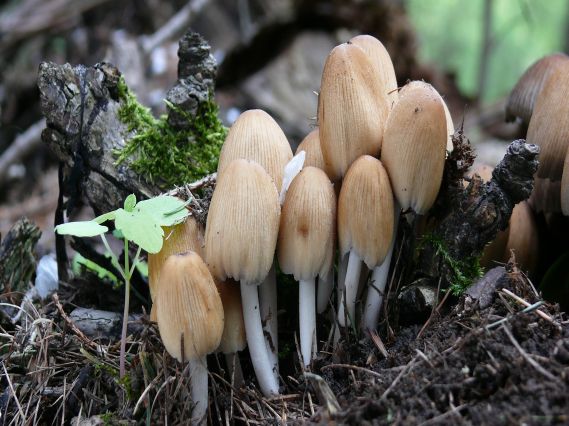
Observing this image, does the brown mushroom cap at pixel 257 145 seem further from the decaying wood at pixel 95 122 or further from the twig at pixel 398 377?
the twig at pixel 398 377

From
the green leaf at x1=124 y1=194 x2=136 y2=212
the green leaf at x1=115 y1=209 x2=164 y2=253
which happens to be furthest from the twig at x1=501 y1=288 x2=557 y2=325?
the green leaf at x1=124 y1=194 x2=136 y2=212

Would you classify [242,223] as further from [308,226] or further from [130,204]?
[130,204]

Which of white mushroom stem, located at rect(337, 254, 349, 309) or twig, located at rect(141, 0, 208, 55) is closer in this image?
white mushroom stem, located at rect(337, 254, 349, 309)

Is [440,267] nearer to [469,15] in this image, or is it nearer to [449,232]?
[449,232]

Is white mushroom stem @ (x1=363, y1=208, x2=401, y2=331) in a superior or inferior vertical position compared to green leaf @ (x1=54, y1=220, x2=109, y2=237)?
inferior

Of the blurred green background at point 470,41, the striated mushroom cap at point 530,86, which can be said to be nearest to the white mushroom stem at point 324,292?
the striated mushroom cap at point 530,86

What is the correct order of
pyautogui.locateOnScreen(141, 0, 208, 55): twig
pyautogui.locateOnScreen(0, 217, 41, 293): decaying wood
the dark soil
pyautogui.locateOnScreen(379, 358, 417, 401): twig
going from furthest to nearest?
pyautogui.locateOnScreen(141, 0, 208, 55): twig, pyautogui.locateOnScreen(0, 217, 41, 293): decaying wood, pyautogui.locateOnScreen(379, 358, 417, 401): twig, the dark soil

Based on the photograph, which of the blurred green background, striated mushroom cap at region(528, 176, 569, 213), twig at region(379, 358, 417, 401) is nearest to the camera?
twig at region(379, 358, 417, 401)

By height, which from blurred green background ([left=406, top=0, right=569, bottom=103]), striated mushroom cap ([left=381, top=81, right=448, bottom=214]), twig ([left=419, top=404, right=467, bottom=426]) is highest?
blurred green background ([left=406, top=0, right=569, bottom=103])

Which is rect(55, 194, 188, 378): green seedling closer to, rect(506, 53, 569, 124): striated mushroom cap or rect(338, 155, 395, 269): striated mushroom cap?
rect(338, 155, 395, 269): striated mushroom cap
